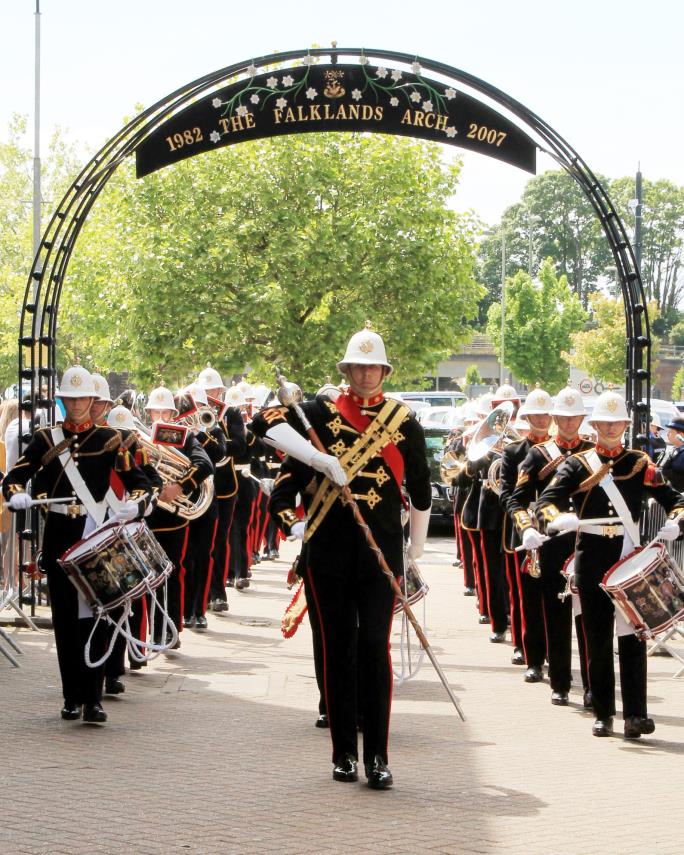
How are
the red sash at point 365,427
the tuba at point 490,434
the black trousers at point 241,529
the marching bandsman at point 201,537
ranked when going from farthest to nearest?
the black trousers at point 241,529, the tuba at point 490,434, the marching bandsman at point 201,537, the red sash at point 365,427

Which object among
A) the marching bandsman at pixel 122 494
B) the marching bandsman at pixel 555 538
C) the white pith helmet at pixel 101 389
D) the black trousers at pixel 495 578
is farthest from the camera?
the black trousers at pixel 495 578

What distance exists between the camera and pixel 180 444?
1199 cm

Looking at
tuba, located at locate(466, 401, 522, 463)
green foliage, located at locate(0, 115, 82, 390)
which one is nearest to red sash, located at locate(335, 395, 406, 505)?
tuba, located at locate(466, 401, 522, 463)

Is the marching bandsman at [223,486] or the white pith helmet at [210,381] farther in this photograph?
the white pith helmet at [210,381]

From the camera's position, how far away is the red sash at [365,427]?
7473mm

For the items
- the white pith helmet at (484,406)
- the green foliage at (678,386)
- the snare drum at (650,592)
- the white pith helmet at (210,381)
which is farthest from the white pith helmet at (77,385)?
the green foliage at (678,386)

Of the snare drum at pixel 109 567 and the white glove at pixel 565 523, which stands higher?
the white glove at pixel 565 523

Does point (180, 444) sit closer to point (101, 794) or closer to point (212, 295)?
point (101, 794)

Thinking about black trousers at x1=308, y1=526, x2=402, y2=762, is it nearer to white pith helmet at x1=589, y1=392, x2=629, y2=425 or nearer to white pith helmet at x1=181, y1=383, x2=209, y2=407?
white pith helmet at x1=589, y1=392, x2=629, y2=425

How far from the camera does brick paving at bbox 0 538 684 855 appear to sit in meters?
6.27

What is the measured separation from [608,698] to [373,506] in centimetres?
242

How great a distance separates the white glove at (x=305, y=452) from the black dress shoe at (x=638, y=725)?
104 inches

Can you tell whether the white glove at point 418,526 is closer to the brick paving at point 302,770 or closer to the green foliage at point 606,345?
the brick paving at point 302,770

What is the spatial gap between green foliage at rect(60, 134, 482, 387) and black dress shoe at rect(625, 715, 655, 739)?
24.1m
